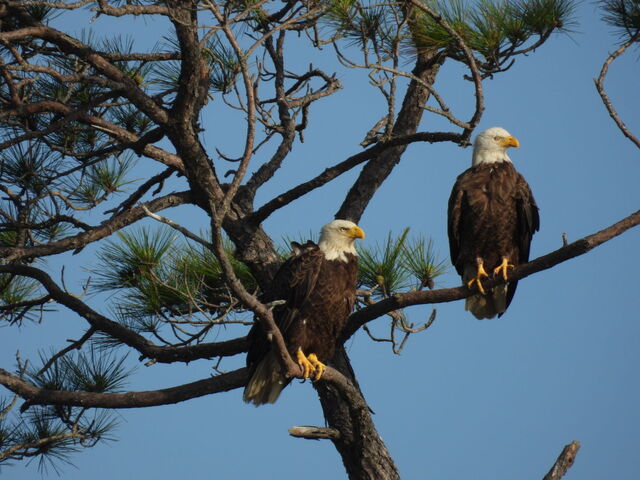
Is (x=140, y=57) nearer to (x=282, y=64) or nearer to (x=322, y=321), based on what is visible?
(x=282, y=64)

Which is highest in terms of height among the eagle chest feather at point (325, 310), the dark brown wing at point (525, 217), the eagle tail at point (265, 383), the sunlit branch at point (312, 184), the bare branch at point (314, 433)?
the sunlit branch at point (312, 184)

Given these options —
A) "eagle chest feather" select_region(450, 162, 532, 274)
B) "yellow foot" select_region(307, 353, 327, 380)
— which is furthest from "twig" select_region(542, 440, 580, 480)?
"eagle chest feather" select_region(450, 162, 532, 274)

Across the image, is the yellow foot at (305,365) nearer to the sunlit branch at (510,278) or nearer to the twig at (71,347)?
the sunlit branch at (510,278)

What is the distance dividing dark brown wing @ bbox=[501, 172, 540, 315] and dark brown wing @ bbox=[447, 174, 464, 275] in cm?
26

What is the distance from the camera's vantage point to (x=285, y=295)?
388cm

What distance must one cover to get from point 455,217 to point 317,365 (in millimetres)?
978

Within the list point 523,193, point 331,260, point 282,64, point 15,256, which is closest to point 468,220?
point 523,193

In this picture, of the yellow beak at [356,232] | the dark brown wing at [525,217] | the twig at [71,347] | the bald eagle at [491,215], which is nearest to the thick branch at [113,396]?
the twig at [71,347]

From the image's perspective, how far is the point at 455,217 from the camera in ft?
14.0

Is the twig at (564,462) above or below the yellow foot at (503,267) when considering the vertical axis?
below

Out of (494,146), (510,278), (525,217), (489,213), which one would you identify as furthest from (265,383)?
(494,146)

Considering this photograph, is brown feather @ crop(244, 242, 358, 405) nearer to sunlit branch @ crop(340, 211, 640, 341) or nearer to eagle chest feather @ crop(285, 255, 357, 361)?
eagle chest feather @ crop(285, 255, 357, 361)

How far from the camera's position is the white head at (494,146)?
4.39 metres

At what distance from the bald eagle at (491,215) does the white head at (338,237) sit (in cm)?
53
